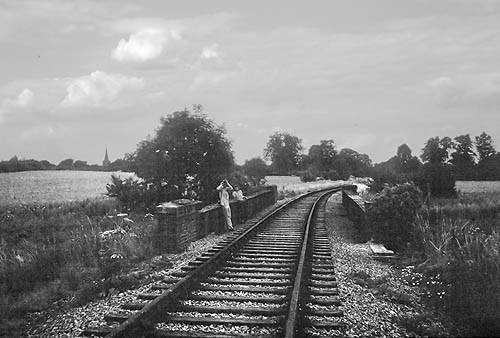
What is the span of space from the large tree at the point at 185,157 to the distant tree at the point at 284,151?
281ft

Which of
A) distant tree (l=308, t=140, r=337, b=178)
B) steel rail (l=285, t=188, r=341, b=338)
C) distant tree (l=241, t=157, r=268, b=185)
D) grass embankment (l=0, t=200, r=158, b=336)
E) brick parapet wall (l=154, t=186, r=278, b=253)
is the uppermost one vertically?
distant tree (l=308, t=140, r=337, b=178)

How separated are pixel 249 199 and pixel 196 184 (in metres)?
3.91

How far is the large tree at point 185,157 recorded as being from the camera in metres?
19.7

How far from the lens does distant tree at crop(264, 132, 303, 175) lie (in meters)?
107

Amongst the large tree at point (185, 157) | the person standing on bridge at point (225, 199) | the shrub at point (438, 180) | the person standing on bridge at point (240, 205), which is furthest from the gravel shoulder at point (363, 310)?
the shrub at point (438, 180)

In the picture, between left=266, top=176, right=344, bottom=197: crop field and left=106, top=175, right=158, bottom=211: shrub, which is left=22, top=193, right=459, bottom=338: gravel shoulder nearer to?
left=106, top=175, right=158, bottom=211: shrub

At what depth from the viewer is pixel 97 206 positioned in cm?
2342

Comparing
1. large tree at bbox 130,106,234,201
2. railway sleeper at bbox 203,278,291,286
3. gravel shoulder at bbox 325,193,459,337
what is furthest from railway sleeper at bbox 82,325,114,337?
large tree at bbox 130,106,234,201

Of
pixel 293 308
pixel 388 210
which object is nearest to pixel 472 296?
pixel 293 308

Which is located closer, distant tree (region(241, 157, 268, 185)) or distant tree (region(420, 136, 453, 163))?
distant tree (region(241, 157, 268, 185))

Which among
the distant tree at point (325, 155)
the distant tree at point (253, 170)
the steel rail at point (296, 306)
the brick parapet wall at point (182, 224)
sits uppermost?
the distant tree at point (325, 155)

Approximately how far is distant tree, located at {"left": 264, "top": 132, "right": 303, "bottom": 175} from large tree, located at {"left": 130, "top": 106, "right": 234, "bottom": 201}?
85730mm

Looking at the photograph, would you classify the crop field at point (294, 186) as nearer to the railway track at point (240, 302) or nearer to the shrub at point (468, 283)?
the shrub at point (468, 283)

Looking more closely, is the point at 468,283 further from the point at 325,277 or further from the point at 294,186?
the point at 294,186
